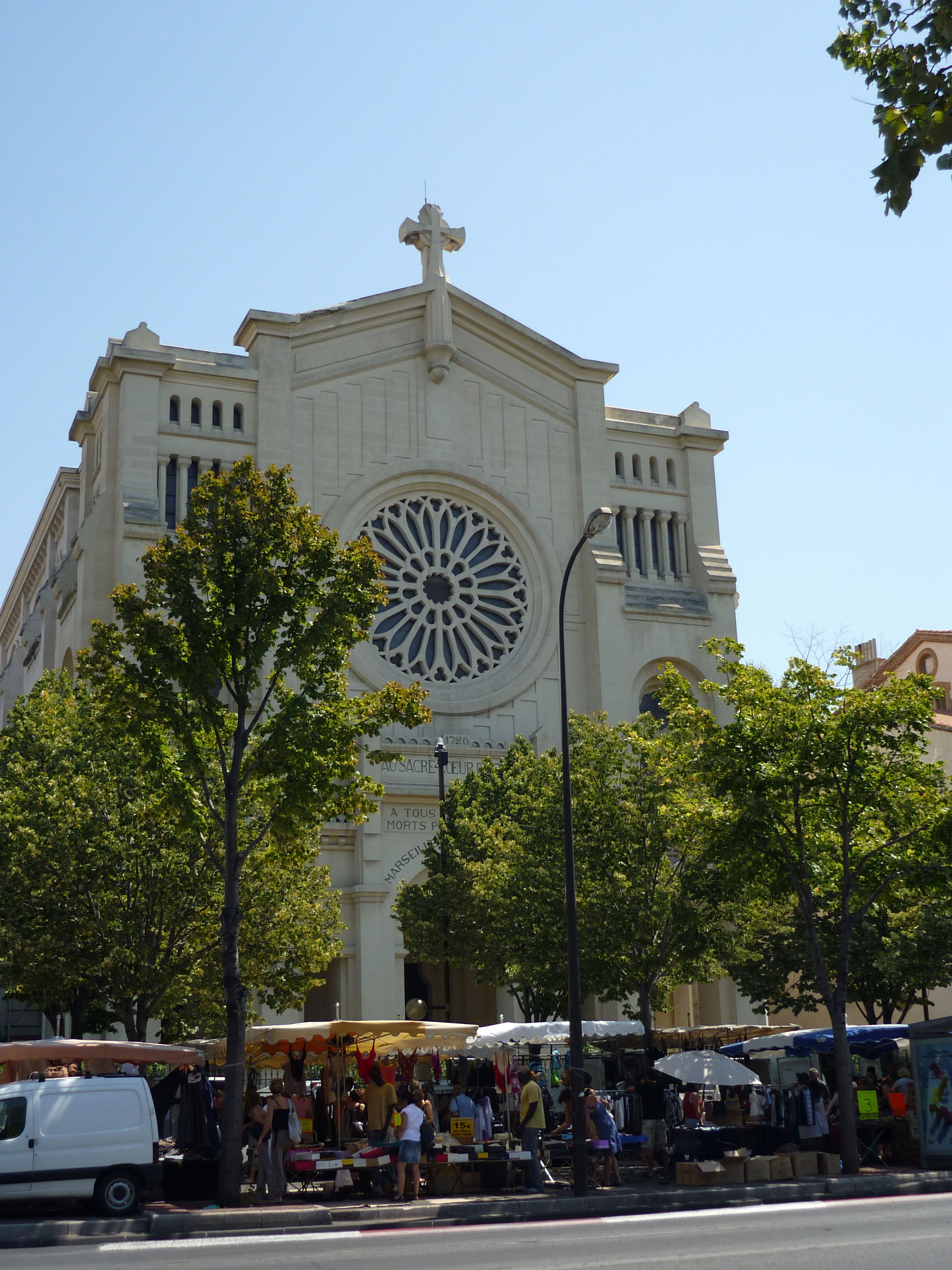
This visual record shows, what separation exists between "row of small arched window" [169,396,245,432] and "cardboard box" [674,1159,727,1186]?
1037 inches

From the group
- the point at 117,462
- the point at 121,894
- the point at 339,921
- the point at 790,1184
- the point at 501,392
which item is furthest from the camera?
the point at 501,392

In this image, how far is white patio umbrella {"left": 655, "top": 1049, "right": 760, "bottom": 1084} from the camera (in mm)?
21766

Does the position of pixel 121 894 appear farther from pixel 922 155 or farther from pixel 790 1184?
pixel 922 155

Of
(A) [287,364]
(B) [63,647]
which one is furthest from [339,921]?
(A) [287,364]

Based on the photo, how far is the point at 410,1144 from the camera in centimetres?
1842

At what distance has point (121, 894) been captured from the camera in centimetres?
2641

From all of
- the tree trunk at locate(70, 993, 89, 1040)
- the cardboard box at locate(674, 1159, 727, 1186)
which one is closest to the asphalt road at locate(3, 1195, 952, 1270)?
the cardboard box at locate(674, 1159, 727, 1186)

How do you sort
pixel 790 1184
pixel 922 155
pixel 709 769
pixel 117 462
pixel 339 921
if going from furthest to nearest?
1. pixel 117 462
2. pixel 339 921
3. pixel 709 769
4. pixel 790 1184
5. pixel 922 155

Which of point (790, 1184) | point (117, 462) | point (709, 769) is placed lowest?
point (790, 1184)

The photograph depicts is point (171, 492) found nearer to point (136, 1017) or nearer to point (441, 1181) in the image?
point (136, 1017)

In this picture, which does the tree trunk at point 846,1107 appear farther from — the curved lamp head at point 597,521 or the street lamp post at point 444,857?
the street lamp post at point 444,857

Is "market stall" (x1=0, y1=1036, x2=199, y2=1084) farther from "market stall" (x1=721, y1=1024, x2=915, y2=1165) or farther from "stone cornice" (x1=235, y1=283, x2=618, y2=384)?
"stone cornice" (x1=235, y1=283, x2=618, y2=384)

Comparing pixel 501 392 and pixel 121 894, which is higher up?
pixel 501 392

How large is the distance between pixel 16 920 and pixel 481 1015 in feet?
62.6
